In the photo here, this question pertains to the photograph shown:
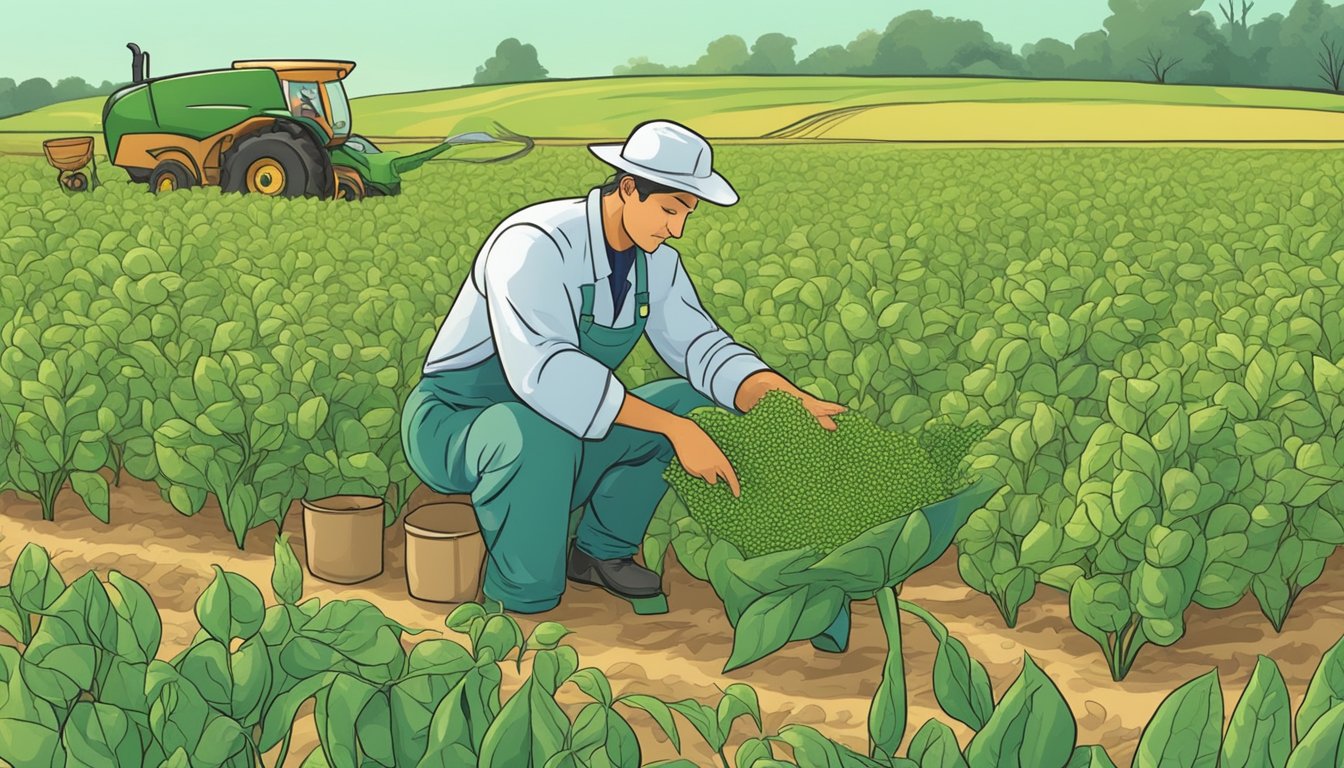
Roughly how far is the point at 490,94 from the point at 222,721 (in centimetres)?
4337

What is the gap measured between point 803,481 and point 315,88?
439 inches

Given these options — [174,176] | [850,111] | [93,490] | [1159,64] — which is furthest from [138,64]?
[1159,64]

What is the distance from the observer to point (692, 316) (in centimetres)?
302

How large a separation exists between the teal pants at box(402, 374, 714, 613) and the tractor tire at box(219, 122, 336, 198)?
896cm

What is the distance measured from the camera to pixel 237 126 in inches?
480

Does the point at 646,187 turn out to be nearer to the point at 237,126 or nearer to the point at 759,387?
the point at 759,387

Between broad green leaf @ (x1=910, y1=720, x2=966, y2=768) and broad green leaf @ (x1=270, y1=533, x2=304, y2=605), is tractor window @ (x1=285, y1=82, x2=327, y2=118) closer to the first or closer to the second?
broad green leaf @ (x1=270, y1=533, x2=304, y2=605)

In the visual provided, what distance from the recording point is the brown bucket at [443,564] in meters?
2.89

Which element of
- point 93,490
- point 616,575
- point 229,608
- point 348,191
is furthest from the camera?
point 348,191

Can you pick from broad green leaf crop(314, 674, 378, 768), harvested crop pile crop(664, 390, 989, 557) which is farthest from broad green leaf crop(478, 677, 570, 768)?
harvested crop pile crop(664, 390, 989, 557)

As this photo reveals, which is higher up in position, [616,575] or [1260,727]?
[1260,727]

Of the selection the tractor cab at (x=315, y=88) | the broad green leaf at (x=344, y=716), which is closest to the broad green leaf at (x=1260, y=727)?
the broad green leaf at (x=344, y=716)

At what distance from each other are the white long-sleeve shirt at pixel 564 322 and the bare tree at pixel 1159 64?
46.1 m

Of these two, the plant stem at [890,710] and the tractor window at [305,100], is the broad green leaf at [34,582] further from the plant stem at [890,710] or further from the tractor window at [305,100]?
the tractor window at [305,100]
